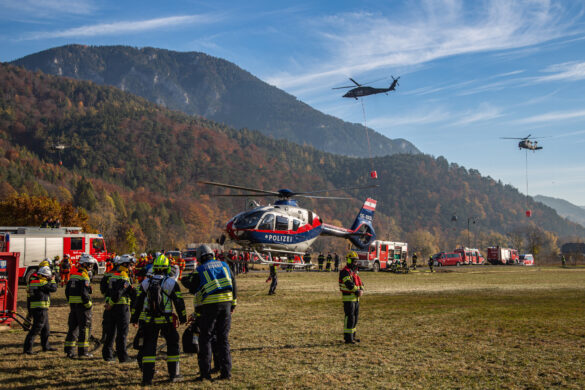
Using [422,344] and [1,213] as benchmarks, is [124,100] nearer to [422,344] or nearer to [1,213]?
[1,213]

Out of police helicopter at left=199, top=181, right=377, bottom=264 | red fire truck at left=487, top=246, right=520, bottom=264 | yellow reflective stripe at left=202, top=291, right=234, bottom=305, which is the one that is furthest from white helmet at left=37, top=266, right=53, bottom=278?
red fire truck at left=487, top=246, right=520, bottom=264

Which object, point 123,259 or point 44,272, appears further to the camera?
point 44,272

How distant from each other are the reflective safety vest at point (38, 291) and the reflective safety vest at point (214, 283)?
4.17 metres

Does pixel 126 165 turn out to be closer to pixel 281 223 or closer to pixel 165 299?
pixel 281 223

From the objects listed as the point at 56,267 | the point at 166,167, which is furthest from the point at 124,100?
the point at 56,267

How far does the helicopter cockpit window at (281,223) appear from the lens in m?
21.1

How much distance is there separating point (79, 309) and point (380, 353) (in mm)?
6082

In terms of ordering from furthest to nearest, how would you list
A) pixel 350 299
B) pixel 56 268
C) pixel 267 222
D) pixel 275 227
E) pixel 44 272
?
1. pixel 56 268
2. pixel 275 227
3. pixel 267 222
4. pixel 350 299
5. pixel 44 272

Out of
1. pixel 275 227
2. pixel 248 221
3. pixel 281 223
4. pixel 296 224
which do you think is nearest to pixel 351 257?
pixel 248 221

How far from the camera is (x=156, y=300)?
291 inches

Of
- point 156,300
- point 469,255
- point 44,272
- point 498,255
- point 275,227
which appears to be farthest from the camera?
point 498,255

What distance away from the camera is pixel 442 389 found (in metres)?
7.02

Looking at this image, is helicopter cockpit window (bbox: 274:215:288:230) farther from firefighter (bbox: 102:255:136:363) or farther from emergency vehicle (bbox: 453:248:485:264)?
emergency vehicle (bbox: 453:248:485:264)

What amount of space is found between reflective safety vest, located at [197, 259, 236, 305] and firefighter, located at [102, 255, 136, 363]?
2145 mm
